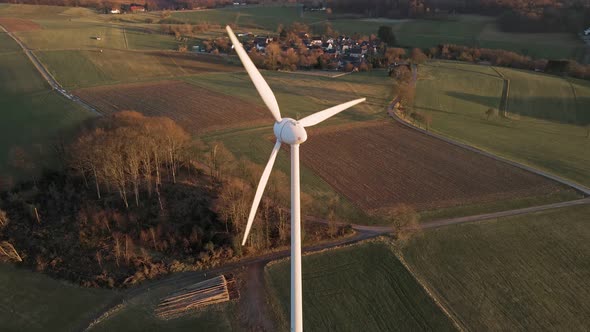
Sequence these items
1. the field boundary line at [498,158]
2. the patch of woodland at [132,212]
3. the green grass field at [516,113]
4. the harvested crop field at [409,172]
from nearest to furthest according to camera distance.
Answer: the patch of woodland at [132,212]
the harvested crop field at [409,172]
the field boundary line at [498,158]
the green grass field at [516,113]

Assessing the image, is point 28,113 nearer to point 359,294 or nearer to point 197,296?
point 197,296

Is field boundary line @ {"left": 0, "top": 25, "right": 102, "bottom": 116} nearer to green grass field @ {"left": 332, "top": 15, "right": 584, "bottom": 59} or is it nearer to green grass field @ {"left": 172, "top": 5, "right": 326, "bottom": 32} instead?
green grass field @ {"left": 172, "top": 5, "right": 326, "bottom": 32}

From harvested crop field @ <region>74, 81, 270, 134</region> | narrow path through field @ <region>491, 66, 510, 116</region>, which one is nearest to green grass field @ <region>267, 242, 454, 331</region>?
harvested crop field @ <region>74, 81, 270, 134</region>

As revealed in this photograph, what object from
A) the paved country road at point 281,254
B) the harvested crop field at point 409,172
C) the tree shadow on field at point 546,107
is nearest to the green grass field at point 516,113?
the tree shadow on field at point 546,107

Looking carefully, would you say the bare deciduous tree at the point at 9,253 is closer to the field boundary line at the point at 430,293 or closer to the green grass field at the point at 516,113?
the field boundary line at the point at 430,293

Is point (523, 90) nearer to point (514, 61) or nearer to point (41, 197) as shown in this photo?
point (514, 61)

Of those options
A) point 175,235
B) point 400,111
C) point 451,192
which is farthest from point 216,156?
point 400,111

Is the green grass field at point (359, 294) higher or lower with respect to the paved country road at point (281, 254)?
lower
